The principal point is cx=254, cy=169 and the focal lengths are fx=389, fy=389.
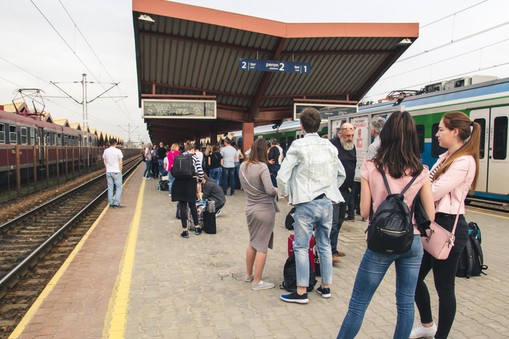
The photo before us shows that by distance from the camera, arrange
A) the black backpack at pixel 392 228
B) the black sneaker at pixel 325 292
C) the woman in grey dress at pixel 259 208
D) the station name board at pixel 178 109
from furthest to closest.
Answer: the station name board at pixel 178 109 < the woman in grey dress at pixel 259 208 < the black sneaker at pixel 325 292 < the black backpack at pixel 392 228

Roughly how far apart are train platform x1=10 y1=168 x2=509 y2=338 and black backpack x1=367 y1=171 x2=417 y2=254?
1.22 m

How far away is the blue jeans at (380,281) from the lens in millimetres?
2631

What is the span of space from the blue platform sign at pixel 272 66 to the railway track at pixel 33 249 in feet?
19.7

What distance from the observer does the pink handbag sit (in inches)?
112

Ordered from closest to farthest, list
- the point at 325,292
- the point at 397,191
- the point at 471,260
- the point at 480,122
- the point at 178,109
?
the point at 397,191
the point at 325,292
the point at 471,260
the point at 480,122
the point at 178,109

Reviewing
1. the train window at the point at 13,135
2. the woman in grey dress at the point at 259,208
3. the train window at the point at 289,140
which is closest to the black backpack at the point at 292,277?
the woman in grey dress at the point at 259,208

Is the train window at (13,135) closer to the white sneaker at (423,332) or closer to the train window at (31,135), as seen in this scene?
the train window at (31,135)

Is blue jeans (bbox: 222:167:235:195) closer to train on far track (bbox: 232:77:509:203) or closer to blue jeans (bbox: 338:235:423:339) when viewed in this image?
train on far track (bbox: 232:77:509:203)

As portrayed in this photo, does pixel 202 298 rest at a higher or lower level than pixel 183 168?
lower

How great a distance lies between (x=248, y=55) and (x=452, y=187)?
33.2 feet

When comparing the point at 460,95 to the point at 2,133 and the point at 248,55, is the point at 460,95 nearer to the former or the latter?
the point at 248,55

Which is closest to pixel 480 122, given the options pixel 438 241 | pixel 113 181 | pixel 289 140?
pixel 438 241

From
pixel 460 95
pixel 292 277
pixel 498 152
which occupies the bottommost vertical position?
pixel 292 277

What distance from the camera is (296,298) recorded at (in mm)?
4031
